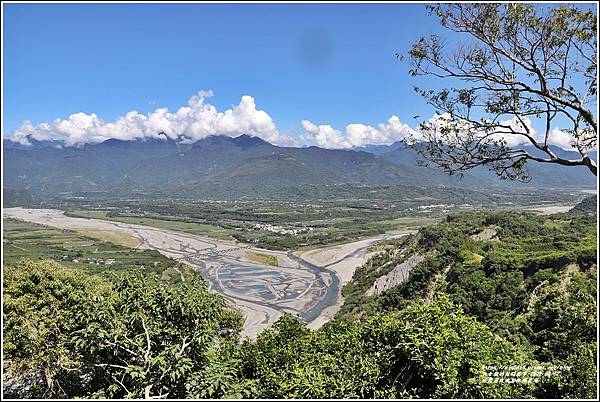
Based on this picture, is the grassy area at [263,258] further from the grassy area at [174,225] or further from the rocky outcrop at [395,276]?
the rocky outcrop at [395,276]

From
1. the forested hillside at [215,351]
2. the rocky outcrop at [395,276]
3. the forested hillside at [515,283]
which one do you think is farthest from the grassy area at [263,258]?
the forested hillside at [215,351]

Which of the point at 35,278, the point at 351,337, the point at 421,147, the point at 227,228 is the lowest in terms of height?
the point at 227,228

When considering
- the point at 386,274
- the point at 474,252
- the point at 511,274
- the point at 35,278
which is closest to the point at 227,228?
the point at 386,274

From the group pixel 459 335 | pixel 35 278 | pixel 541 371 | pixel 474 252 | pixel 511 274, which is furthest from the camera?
pixel 474 252

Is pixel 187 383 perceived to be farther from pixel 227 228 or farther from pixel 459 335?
pixel 227 228

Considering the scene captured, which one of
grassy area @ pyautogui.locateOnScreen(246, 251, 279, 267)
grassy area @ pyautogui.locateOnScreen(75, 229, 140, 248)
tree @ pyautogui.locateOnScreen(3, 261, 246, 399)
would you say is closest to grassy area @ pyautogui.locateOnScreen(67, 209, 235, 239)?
grassy area @ pyautogui.locateOnScreen(75, 229, 140, 248)

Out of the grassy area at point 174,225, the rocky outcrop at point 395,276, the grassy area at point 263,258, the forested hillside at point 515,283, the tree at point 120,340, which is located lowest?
the grassy area at point 263,258
